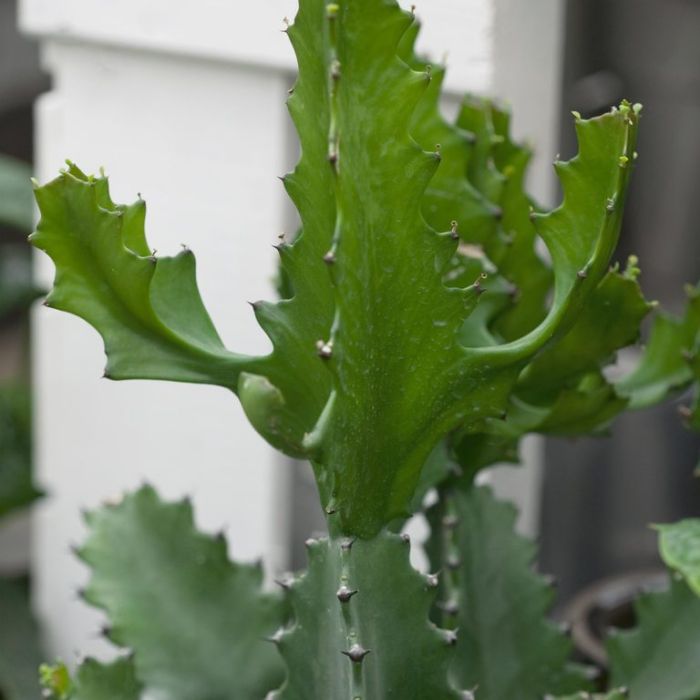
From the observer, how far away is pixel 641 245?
5.10ft

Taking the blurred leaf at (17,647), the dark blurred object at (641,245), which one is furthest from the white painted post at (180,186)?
the dark blurred object at (641,245)

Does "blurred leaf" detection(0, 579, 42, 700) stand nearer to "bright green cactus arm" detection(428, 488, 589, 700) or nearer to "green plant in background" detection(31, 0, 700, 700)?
"green plant in background" detection(31, 0, 700, 700)

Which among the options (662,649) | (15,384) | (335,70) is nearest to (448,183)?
(335,70)

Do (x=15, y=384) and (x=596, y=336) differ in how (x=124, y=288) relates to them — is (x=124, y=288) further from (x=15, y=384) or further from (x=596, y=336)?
(x=15, y=384)

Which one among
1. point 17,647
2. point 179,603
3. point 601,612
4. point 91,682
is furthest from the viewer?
point 17,647

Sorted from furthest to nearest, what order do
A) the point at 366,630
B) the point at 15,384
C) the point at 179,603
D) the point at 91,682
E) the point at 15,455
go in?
the point at 15,384, the point at 15,455, the point at 179,603, the point at 91,682, the point at 366,630

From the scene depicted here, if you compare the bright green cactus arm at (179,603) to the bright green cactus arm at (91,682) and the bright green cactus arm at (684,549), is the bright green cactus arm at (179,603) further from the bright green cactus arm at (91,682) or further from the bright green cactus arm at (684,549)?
the bright green cactus arm at (684,549)

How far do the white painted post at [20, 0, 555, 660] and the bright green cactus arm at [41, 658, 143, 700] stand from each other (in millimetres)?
489

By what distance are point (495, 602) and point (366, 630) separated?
25cm

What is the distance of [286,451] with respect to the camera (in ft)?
2.08

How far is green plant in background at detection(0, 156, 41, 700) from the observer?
4.39ft

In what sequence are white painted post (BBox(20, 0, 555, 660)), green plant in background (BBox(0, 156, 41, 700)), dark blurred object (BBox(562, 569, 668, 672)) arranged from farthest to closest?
green plant in background (BBox(0, 156, 41, 700)), white painted post (BBox(20, 0, 555, 660)), dark blurred object (BBox(562, 569, 668, 672))

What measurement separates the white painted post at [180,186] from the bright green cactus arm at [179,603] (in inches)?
13.8

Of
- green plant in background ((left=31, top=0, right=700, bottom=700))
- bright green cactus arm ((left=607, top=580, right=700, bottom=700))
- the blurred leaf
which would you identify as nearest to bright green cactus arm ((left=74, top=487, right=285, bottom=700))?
green plant in background ((left=31, top=0, right=700, bottom=700))
